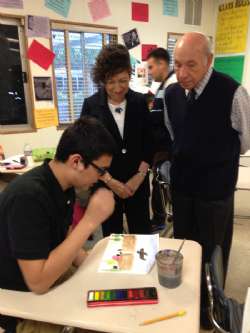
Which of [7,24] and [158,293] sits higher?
[7,24]

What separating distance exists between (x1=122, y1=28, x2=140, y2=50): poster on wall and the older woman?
2263 mm

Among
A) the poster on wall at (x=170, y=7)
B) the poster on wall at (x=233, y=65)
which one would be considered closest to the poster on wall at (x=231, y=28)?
the poster on wall at (x=233, y=65)

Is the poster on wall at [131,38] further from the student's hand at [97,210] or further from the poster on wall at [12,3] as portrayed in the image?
the student's hand at [97,210]

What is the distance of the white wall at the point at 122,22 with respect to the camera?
326 cm

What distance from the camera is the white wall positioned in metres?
3.26

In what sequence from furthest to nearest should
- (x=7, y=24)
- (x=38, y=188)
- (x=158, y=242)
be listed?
(x=7, y=24) → (x=158, y=242) → (x=38, y=188)

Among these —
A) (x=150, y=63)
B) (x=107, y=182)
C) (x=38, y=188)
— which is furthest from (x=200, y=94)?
(x=150, y=63)

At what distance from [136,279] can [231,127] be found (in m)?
0.86

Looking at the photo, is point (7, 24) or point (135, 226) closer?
point (135, 226)

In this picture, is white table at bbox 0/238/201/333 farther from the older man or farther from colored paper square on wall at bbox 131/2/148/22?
colored paper square on wall at bbox 131/2/148/22

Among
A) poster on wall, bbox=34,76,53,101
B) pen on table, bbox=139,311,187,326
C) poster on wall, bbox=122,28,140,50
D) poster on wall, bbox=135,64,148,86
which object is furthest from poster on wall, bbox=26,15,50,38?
pen on table, bbox=139,311,187,326

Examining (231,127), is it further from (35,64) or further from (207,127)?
(35,64)

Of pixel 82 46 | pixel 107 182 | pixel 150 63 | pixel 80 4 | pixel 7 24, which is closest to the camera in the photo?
pixel 107 182

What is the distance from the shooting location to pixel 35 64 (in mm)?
3283
